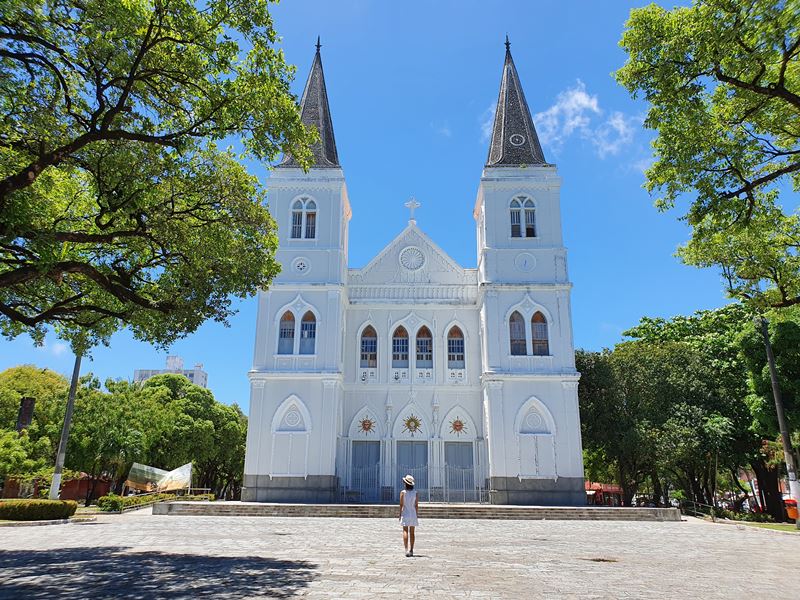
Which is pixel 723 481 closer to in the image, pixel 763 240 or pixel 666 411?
pixel 666 411

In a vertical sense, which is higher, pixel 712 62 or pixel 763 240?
pixel 712 62

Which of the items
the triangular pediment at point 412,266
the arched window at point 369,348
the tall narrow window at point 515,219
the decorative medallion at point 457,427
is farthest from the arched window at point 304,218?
the decorative medallion at point 457,427

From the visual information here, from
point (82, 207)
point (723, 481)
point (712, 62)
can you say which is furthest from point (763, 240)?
point (723, 481)

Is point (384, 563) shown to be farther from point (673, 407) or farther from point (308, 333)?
point (673, 407)

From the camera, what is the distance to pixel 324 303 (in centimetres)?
2731

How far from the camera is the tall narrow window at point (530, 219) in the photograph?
28.7m

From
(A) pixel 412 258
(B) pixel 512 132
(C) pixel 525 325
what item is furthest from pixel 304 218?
(C) pixel 525 325

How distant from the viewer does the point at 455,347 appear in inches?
1149

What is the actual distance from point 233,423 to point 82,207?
33290 millimetres

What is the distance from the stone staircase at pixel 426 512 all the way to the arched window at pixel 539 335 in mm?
7198

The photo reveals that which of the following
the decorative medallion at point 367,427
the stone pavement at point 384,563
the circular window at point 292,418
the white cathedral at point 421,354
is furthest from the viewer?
the decorative medallion at point 367,427

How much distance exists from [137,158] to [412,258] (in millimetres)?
20733

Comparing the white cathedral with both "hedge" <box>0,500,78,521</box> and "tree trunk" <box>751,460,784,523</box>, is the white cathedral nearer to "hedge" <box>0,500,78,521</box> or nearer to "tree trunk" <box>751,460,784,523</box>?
"hedge" <box>0,500,78,521</box>

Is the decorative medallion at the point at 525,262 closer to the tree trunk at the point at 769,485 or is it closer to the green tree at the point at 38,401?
the tree trunk at the point at 769,485
